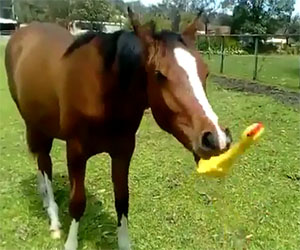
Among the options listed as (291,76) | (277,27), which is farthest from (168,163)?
(277,27)

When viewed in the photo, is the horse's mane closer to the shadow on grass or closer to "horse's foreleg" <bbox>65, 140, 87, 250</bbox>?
"horse's foreleg" <bbox>65, 140, 87, 250</bbox>

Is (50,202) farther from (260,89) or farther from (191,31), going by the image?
(260,89)

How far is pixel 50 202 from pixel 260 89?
24.4 feet

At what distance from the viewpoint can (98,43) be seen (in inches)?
109

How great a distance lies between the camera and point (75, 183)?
2.93 meters

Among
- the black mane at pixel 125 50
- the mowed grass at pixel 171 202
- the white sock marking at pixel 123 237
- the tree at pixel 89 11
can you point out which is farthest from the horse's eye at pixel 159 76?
the tree at pixel 89 11

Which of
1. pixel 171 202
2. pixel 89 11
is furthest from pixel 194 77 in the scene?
pixel 89 11

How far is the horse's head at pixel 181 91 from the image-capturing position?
2.03m

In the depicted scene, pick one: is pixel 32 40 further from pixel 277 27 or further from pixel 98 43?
pixel 277 27

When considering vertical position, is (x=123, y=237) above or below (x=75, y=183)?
below

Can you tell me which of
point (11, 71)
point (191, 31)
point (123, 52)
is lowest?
point (11, 71)

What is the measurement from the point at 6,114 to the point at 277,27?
17.0 meters

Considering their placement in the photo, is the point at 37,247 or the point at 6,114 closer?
the point at 37,247

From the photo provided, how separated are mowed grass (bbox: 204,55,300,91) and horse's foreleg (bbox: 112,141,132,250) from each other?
317 inches
